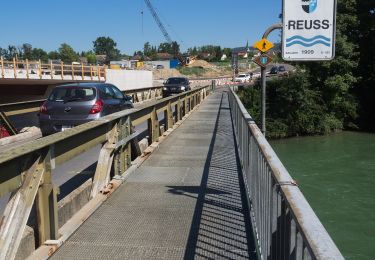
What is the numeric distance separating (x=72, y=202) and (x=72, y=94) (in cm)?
720

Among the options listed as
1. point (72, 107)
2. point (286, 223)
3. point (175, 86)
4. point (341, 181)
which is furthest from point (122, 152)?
point (175, 86)

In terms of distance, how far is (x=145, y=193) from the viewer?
6855 millimetres

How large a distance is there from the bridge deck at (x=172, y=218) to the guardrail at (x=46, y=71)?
24.7 meters

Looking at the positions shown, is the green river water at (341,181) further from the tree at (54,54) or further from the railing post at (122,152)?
the tree at (54,54)

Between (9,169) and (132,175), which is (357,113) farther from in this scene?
(9,169)

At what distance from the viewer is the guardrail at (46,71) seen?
103ft

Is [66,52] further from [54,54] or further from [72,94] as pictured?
[72,94]

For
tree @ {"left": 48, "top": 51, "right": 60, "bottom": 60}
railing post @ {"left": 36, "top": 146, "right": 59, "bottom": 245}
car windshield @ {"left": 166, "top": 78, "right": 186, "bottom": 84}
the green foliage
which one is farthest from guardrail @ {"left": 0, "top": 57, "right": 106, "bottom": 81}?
tree @ {"left": 48, "top": 51, "right": 60, "bottom": 60}

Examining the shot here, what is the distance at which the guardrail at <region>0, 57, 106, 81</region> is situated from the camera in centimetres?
3152

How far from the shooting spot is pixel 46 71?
37.0 metres

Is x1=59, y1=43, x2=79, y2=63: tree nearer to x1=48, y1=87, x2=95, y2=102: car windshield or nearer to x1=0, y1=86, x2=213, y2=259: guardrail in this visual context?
x1=48, y1=87, x2=95, y2=102: car windshield

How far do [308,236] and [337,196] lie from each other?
22701mm

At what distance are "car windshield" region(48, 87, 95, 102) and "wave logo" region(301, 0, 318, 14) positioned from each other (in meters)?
6.64

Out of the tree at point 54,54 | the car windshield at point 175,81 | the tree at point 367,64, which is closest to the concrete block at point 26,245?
the car windshield at point 175,81
